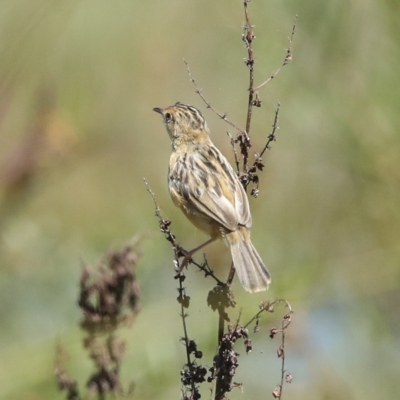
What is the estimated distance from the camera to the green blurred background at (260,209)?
619cm

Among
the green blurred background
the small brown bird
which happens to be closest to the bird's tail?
→ the small brown bird

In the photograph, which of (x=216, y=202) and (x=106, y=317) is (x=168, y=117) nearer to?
(x=216, y=202)

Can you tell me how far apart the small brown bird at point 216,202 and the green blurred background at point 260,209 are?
16.1 inches

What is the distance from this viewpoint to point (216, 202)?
18.9 feet

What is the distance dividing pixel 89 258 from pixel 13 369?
1.49 m

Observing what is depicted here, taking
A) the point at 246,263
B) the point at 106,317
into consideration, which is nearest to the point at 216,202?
the point at 246,263

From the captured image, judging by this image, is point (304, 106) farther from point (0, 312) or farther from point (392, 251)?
point (0, 312)

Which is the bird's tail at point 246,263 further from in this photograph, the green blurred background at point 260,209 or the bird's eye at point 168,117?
the bird's eye at point 168,117

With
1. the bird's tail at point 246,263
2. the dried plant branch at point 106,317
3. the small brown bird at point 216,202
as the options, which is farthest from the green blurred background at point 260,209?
the dried plant branch at point 106,317

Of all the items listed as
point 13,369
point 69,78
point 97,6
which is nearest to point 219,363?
point 13,369

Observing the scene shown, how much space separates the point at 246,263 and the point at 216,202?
20.3 inches

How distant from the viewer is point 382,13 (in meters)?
6.59

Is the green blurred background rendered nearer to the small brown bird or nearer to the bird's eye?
the small brown bird

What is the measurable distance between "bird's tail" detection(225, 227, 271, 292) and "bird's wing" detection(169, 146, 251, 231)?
10 centimetres
